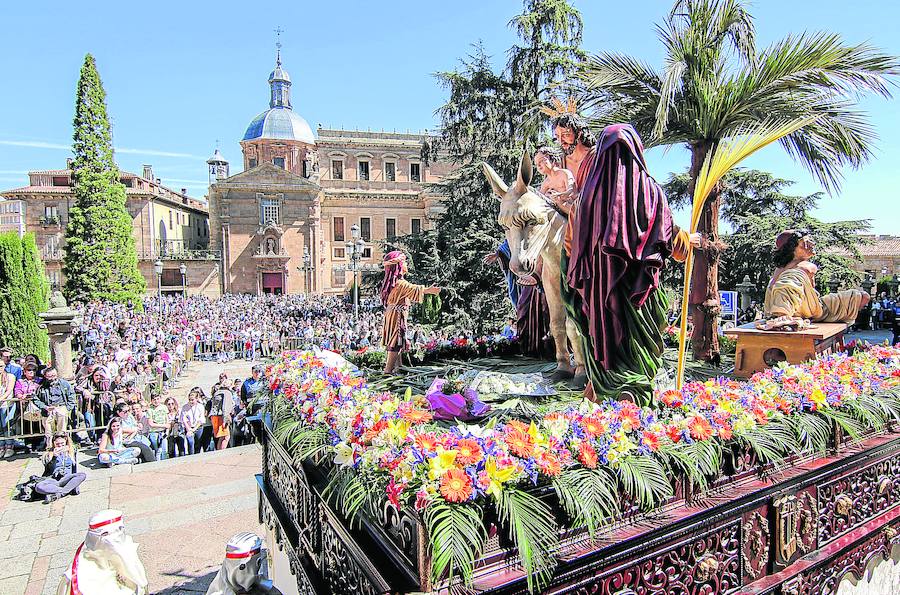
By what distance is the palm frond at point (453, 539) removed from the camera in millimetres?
2209

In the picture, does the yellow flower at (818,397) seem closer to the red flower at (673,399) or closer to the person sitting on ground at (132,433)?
the red flower at (673,399)

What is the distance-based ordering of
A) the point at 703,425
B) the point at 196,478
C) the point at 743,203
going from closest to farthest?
the point at 703,425 < the point at 196,478 < the point at 743,203

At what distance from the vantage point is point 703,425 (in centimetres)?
324

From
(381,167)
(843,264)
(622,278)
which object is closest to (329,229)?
(381,167)

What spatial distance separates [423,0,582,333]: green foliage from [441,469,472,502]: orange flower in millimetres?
13262

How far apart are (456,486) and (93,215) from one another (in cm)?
4036

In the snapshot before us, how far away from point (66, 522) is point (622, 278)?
6.67 meters

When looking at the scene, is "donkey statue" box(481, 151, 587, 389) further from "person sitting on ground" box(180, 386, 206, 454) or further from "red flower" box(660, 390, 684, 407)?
"person sitting on ground" box(180, 386, 206, 454)

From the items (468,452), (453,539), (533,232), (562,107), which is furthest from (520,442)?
(562,107)

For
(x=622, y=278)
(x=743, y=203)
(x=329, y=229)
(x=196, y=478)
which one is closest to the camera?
(x=622, y=278)

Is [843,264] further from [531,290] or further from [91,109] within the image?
[91,109]

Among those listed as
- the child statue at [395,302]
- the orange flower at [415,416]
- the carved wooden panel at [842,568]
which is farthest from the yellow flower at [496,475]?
the child statue at [395,302]

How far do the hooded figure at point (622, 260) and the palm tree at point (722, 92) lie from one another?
12.8 feet

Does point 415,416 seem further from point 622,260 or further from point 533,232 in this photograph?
point 533,232
